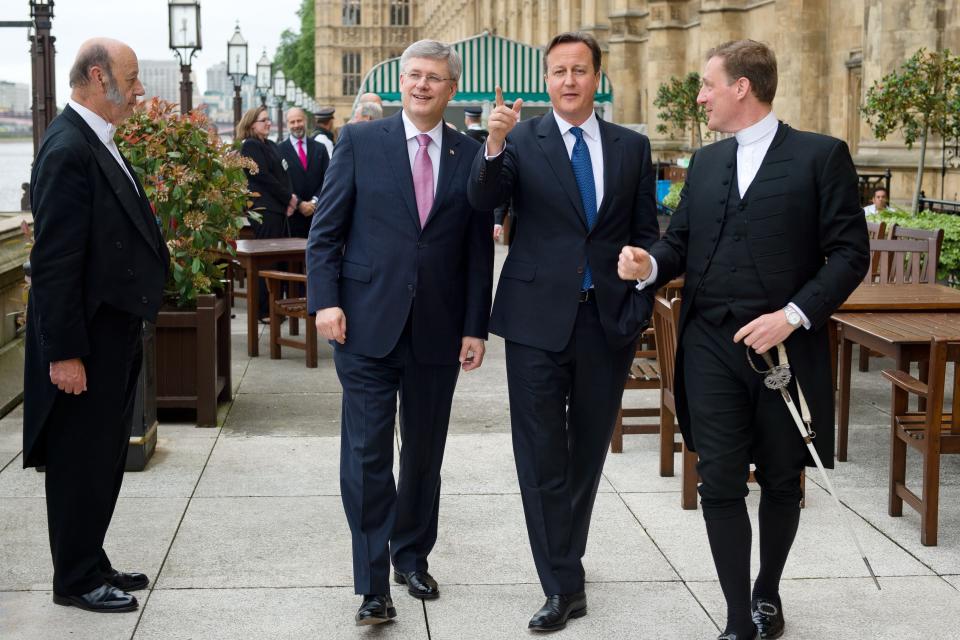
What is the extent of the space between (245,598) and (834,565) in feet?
7.55

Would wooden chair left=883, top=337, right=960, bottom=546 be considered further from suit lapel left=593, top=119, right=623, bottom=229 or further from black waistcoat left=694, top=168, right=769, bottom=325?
suit lapel left=593, top=119, right=623, bottom=229

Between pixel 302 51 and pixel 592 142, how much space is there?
14455 centimetres

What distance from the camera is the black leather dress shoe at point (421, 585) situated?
496 centimetres

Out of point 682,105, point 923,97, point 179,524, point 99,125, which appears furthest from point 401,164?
point 682,105

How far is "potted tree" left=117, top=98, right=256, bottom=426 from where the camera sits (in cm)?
773

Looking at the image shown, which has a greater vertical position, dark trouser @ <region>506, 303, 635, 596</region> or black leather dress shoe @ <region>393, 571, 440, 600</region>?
dark trouser @ <region>506, 303, 635, 596</region>

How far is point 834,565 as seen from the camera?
538 centimetres

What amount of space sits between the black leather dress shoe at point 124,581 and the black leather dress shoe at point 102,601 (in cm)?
16

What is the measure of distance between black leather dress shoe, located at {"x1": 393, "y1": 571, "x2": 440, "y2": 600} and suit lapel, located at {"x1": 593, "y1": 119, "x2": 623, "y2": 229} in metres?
1.45

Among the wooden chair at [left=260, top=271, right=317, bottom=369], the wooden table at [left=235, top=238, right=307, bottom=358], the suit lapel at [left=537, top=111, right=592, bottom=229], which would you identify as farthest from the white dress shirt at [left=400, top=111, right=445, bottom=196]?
the wooden table at [left=235, top=238, right=307, bottom=358]

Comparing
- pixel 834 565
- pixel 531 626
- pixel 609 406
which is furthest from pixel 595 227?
pixel 834 565

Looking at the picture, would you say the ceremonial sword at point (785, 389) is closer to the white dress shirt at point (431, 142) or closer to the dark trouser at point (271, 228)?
the white dress shirt at point (431, 142)

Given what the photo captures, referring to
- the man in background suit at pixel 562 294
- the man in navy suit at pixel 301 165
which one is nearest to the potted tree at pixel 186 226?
the man in background suit at pixel 562 294

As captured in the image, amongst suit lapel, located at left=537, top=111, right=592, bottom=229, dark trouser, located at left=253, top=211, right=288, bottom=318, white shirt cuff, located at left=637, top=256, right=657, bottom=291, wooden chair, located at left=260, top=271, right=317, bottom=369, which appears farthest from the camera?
dark trouser, located at left=253, top=211, right=288, bottom=318
